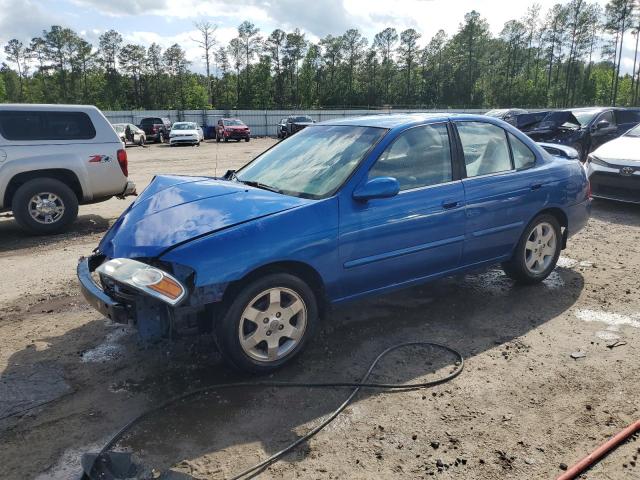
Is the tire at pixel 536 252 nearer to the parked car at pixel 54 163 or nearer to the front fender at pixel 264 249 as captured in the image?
the front fender at pixel 264 249

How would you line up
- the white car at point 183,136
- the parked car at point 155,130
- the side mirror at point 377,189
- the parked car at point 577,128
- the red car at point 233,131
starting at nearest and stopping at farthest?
the side mirror at point 377,189 < the parked car at point 577,128 < the white car at point 183,136 < the red car at point 233,131 < the parked car at point 155,130

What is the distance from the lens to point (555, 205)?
16.5ft

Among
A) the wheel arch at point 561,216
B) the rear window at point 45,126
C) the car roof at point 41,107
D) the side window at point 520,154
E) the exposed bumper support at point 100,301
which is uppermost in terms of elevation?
the car roof at point 41,107

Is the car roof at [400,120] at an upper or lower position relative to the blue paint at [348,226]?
upper

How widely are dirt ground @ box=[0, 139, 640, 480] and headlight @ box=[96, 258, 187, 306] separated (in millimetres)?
689

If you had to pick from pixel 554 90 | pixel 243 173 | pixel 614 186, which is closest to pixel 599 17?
Result: pixel 554 90

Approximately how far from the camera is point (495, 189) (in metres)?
4.53

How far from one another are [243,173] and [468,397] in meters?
2.61

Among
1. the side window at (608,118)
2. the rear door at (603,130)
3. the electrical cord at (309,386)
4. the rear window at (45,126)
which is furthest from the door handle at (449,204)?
the side window at (608,118)

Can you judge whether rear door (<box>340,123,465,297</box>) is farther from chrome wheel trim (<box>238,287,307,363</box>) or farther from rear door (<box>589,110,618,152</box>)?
rear door (<box>589,110,618,152</box>)

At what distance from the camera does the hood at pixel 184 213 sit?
3330mm

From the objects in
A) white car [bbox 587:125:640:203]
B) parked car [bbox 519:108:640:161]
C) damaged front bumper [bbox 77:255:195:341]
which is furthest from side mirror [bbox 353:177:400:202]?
parked car [bbox 519:108:640:161]

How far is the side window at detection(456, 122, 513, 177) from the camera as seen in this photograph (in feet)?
14.8

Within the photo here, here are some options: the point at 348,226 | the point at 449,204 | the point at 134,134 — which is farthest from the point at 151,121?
the point at 348,226
